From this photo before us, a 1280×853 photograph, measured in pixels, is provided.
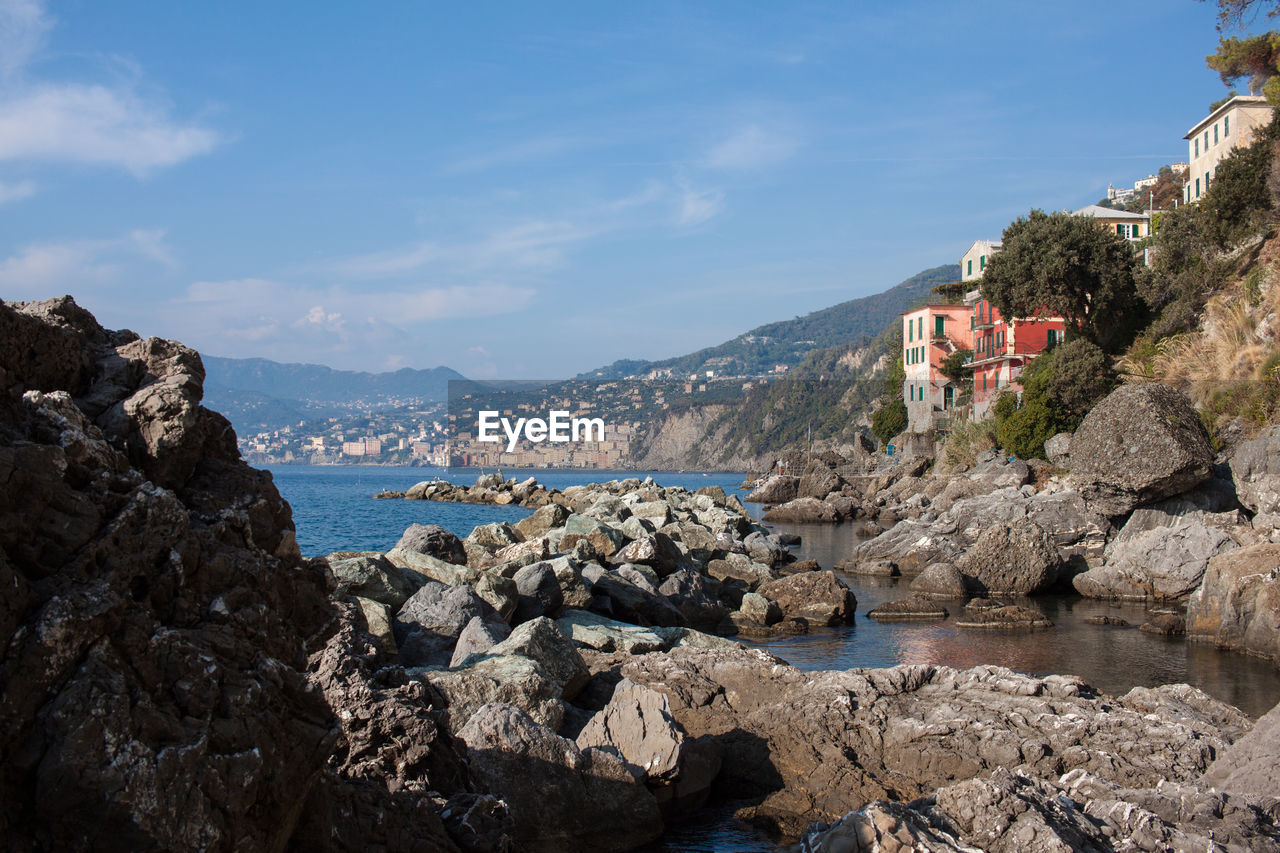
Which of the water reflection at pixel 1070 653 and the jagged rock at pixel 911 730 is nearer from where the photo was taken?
the jagged rock at pixel 911 730

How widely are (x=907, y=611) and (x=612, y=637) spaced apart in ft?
28.6

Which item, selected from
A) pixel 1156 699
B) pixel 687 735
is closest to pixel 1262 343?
pixel 1156 699

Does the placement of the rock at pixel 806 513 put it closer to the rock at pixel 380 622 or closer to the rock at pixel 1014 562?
the rock at pixel 1014 562

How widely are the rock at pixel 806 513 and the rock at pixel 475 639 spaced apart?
3675 cm

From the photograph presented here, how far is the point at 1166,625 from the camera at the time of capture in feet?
54.9

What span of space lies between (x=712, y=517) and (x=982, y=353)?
30.3 m

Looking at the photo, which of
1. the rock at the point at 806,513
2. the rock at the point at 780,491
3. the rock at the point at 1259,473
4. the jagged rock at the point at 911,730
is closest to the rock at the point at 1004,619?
the rock at the point at 1259,473

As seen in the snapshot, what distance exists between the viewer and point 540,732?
703 centimetres

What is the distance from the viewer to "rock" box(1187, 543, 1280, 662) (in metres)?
14.5

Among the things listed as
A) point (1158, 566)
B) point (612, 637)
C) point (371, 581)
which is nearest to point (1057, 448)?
point (1158, 566)

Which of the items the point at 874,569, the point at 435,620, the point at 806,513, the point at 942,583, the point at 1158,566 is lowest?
the point at 806,513

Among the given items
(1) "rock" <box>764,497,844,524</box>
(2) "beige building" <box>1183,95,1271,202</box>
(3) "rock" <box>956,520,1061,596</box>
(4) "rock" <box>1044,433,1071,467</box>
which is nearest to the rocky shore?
(3) "rock" <box>956,520,1061,596</box>

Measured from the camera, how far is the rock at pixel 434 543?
17.7m

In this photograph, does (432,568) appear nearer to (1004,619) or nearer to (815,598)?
(815,598)
